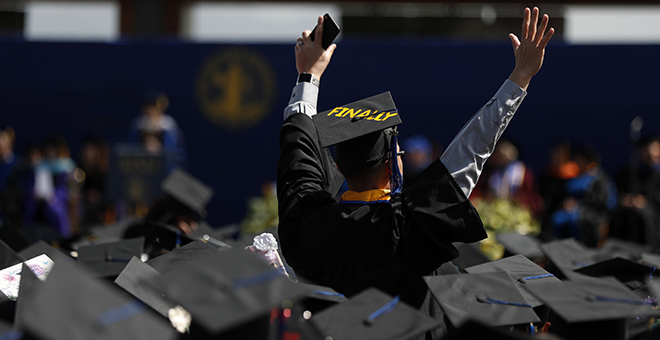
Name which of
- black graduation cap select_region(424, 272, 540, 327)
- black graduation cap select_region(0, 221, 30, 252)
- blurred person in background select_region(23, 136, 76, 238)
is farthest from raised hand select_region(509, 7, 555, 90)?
blurred person in background select_region(23, 136, 76, 238)

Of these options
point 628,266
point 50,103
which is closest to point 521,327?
point 628,266

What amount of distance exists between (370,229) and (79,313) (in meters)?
0.91

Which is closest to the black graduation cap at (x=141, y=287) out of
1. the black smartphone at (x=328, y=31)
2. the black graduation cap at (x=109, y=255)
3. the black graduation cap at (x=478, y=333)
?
the black graduation cap at (x=109, y=255)

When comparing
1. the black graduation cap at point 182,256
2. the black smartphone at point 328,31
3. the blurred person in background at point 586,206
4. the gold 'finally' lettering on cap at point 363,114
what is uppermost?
the black smartphone at point 328,31

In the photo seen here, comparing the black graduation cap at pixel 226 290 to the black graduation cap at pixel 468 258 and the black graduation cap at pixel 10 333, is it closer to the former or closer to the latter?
the black graduation cap at pixel 10 333

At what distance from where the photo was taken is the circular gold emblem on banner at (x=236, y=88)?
909 centimetres

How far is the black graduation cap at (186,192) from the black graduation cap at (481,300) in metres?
2.50

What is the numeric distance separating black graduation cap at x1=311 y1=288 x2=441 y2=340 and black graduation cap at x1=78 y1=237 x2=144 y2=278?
3.76ft

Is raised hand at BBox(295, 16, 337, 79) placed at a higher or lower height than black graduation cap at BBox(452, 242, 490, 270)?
higher

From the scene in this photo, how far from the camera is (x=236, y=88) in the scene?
9172 millimetres

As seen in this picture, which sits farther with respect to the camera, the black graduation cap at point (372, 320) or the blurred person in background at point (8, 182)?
the blurred person in background at point (8, 182)

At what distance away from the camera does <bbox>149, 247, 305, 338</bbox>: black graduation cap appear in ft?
4.30

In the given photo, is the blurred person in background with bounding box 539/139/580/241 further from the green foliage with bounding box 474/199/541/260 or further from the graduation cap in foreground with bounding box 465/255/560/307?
the graduation cap in foreground with bounding box 465/255/560/307

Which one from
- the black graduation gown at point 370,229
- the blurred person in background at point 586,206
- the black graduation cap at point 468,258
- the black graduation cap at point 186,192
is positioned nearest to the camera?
the black graduation gown at point 370,229
